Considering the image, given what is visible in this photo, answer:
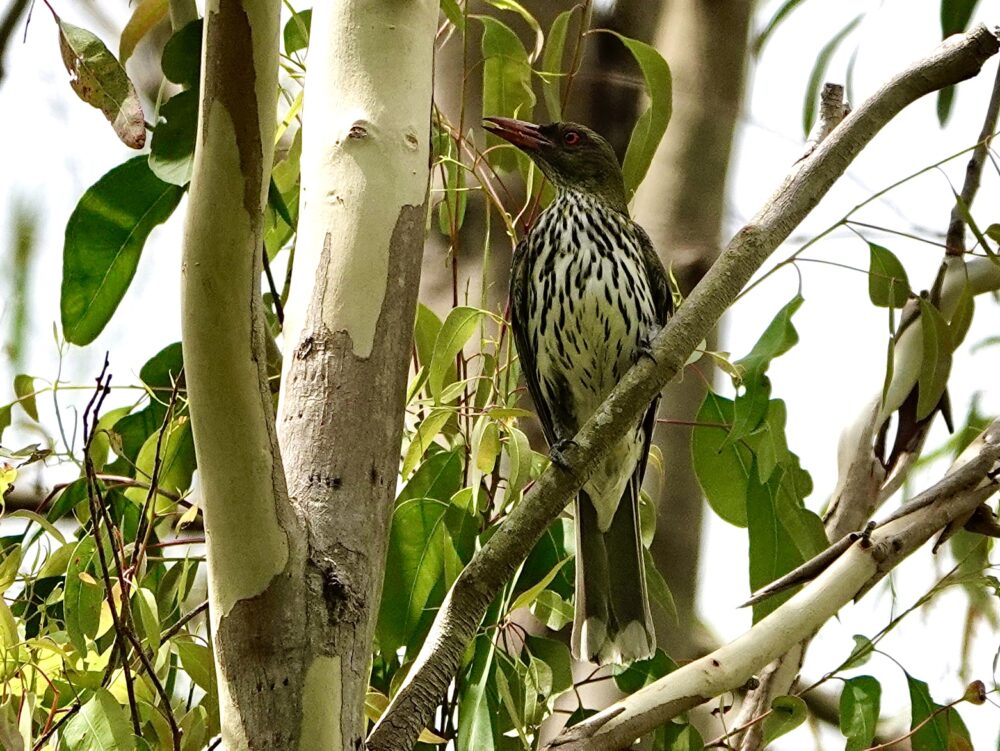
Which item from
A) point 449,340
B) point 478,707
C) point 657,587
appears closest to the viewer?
point 478,707

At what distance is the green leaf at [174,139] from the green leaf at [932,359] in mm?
1117

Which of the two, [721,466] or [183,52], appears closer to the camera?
[183,52]

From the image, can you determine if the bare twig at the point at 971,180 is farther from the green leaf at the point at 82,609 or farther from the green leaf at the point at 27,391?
the green leaf at the point at 27,391

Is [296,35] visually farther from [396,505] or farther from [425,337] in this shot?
[396,505]

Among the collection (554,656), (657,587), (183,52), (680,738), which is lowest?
(680,738)

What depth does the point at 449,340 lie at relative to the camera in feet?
6.47

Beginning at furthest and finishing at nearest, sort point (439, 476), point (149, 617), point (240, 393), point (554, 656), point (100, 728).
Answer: point (554, 656)
point (439, 476)
point (149, 617)
point (100, 728)
point (240, 393)

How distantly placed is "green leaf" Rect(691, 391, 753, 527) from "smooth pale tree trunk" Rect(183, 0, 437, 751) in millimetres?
829

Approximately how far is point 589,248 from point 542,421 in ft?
1.43

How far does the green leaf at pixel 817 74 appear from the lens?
8.80 ft

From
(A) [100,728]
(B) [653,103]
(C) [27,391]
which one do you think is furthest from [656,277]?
(A) [100,728]

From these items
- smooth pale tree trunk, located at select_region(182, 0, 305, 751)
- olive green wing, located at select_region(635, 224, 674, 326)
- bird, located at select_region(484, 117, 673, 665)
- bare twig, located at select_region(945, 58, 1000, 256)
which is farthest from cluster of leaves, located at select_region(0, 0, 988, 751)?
olive green wing, located at select_region(635, 224, 674, 326)

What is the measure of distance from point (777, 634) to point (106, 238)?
3.81 feet

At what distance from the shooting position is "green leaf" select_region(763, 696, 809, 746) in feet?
6.28
